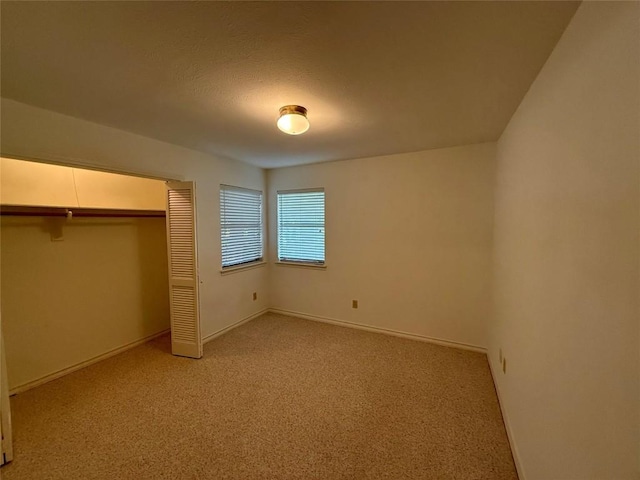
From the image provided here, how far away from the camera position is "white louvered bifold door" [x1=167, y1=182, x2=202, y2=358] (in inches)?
111

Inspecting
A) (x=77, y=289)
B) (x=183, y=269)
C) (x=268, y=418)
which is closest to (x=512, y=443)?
(x=268, y=418)

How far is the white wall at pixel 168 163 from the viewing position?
1856mm

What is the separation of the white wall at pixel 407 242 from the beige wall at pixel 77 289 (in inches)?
79.9

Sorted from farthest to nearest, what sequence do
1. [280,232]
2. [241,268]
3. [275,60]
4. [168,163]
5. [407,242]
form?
[280,232]
[241,268]
[407,242]
[168,163]
[275,60]

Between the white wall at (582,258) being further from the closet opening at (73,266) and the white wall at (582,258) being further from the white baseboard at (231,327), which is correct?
the closet opening at (73,266)

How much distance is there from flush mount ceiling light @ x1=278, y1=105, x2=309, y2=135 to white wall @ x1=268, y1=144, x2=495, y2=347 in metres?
1.76

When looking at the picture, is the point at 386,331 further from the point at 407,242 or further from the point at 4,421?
the point at 4,421

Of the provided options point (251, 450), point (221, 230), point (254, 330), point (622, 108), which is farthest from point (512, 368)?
point (221, 230)

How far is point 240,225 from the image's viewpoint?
3840 mm

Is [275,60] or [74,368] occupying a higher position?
[275,60]

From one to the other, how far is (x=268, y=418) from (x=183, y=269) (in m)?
1.77

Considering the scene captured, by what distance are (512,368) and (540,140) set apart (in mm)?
1488

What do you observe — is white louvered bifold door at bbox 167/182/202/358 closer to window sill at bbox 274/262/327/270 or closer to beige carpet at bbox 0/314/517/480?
beige carpet at bbox 0/314/517/480

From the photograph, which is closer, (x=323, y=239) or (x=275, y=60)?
(x=275, y=60)
